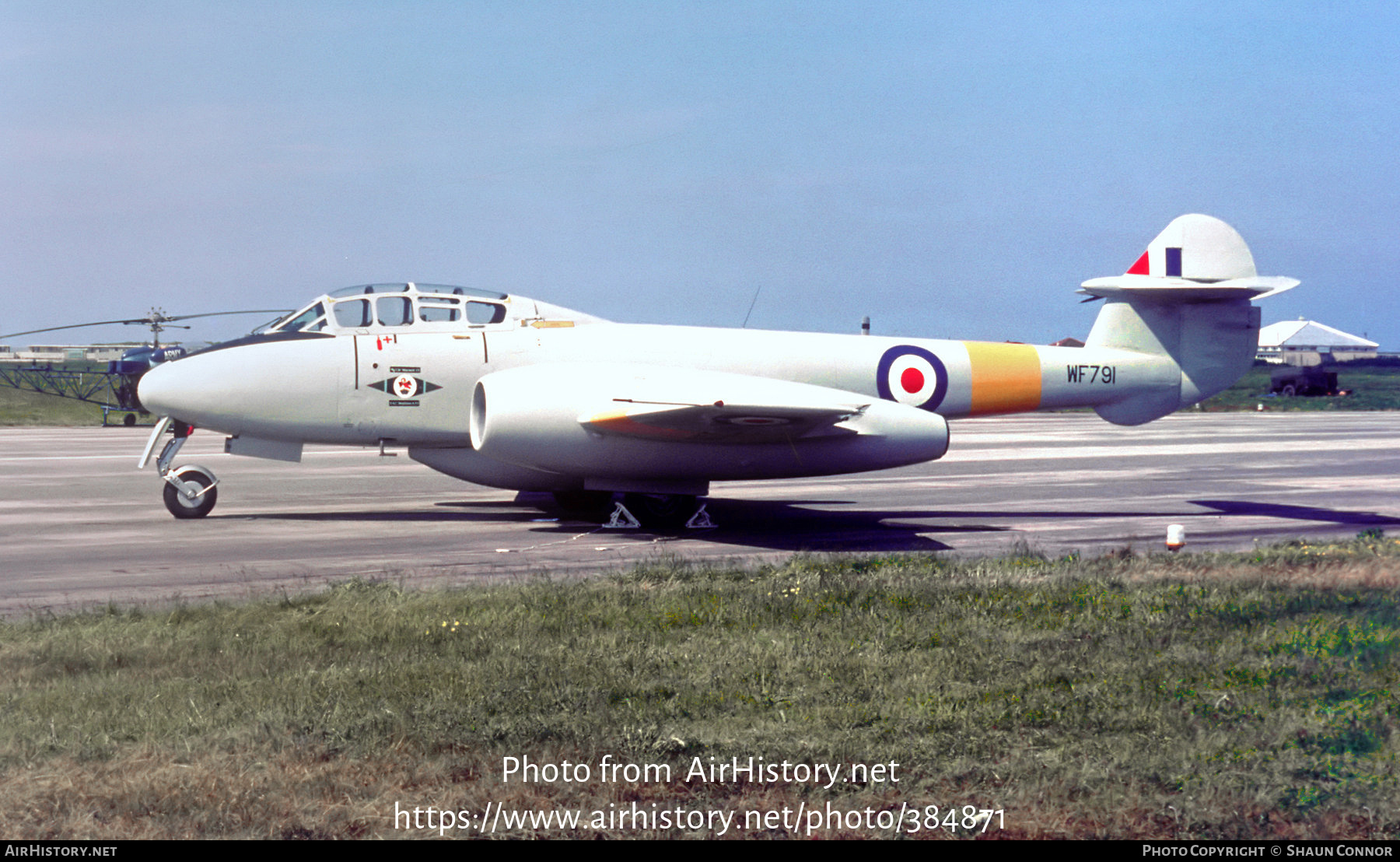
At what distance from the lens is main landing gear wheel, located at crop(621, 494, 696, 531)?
553 inches

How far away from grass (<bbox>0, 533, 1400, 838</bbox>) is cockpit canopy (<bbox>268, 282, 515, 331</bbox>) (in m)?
5.82

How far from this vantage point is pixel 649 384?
1316cm

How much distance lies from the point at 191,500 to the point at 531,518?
429 cm

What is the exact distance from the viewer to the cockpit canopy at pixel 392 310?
558 inches

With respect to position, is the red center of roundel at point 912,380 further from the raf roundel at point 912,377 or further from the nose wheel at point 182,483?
the nose wheel at point 182,483

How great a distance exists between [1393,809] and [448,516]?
12326mm

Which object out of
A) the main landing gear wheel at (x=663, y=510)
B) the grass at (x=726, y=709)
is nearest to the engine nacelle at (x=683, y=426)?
the main landing gear wheel at (x=663, y=510)

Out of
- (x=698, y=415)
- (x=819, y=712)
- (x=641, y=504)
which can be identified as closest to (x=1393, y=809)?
(x=819, y=712)

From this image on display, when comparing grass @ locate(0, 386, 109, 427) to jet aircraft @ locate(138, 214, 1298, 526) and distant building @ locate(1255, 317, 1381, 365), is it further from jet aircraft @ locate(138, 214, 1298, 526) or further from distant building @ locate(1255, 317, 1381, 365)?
distant building @ locate(1255, 317, 1381, 365)

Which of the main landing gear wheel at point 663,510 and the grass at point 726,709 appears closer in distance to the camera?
the grass at point 726,709

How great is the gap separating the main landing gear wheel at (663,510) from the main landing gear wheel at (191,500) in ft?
17.6

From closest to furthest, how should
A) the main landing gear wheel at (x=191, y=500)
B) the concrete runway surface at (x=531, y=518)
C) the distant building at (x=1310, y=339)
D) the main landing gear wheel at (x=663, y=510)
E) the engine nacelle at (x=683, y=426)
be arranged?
the concrete runway surface at (x=531, y=518)
the engine nacelle at (x=683, y=426)
the main landing gear wheel at (x=663, y=510)
the main landing gear wheel at (x=191, y=500)
the distant building at (x=1310, y=339)

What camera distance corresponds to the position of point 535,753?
16.4 feet

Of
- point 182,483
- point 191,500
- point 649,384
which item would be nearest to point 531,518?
point 649,384
